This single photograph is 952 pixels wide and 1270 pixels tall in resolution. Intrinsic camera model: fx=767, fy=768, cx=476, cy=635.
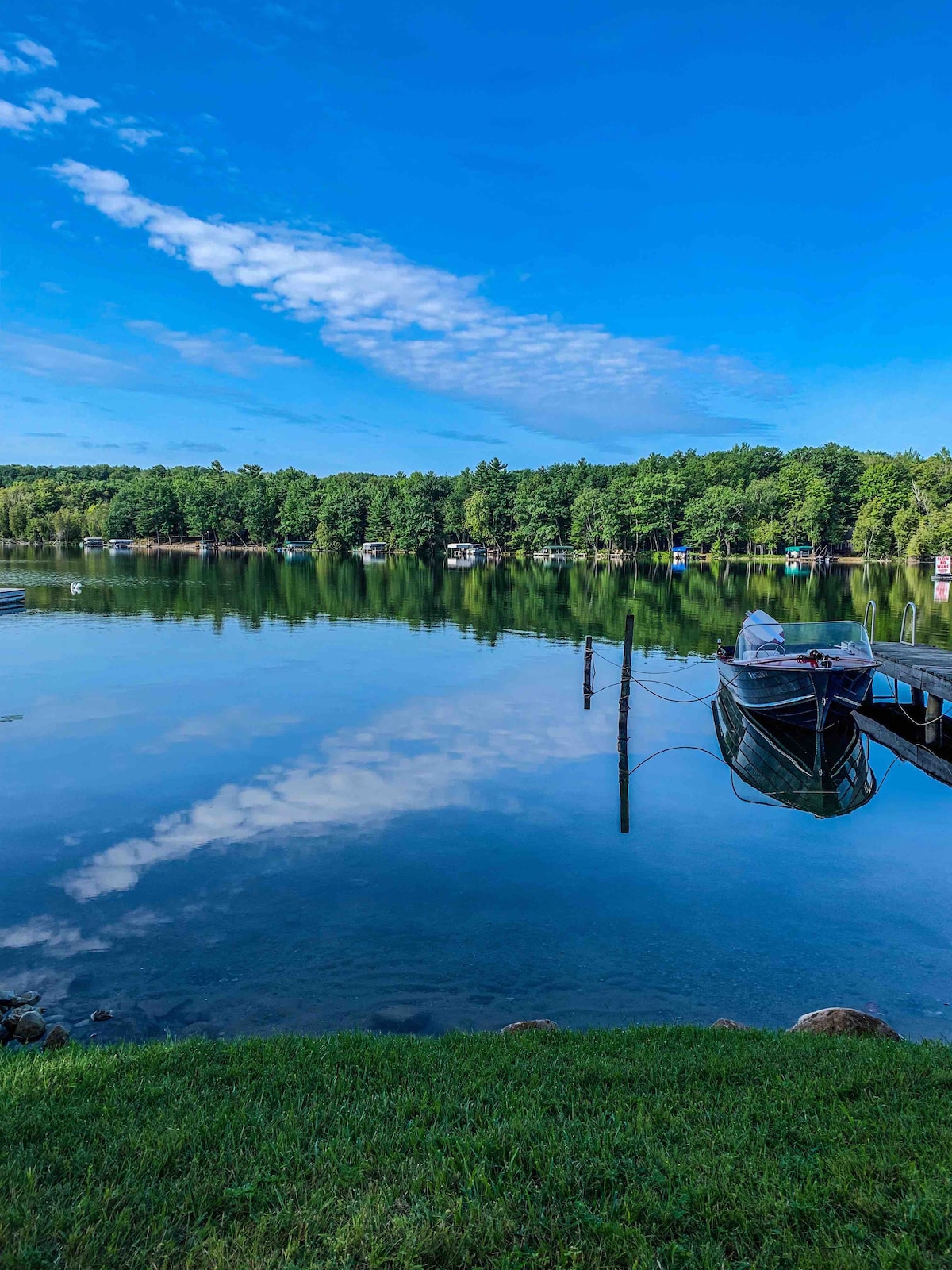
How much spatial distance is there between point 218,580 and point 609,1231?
7466cm

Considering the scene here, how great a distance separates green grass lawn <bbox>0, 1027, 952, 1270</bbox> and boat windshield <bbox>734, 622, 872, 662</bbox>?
14.9 meters

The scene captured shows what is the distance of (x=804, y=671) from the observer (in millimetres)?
18391

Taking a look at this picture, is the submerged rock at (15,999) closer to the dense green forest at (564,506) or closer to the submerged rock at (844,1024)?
the submerged rock at (844,1024)

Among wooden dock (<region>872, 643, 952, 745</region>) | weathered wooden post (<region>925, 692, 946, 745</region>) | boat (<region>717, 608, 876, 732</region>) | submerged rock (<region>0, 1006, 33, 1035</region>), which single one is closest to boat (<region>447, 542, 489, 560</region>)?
wooden dock (<region>872, 643, 952, 745</region>)

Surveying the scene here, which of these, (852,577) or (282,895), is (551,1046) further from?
(852,577)

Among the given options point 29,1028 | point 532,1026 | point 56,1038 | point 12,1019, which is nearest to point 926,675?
point 532,1026

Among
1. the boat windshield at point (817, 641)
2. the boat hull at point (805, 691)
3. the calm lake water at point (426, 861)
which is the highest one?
the boat windshield at point (817, 641)

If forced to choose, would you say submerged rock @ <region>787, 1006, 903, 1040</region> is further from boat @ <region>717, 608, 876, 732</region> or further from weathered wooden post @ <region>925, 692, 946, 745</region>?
weathered wooden post @ <region>925, 692, 946, 745</region>

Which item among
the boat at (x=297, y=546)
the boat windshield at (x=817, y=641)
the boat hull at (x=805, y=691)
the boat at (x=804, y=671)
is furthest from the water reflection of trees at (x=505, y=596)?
the boat at (x=297, y=546)

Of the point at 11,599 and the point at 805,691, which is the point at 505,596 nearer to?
the point at 11,599

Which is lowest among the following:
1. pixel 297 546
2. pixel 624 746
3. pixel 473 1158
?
pixel 624 746

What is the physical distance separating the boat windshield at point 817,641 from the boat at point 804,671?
0.02m

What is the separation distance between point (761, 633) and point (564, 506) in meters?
117

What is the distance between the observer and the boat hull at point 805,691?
60.4 ft
